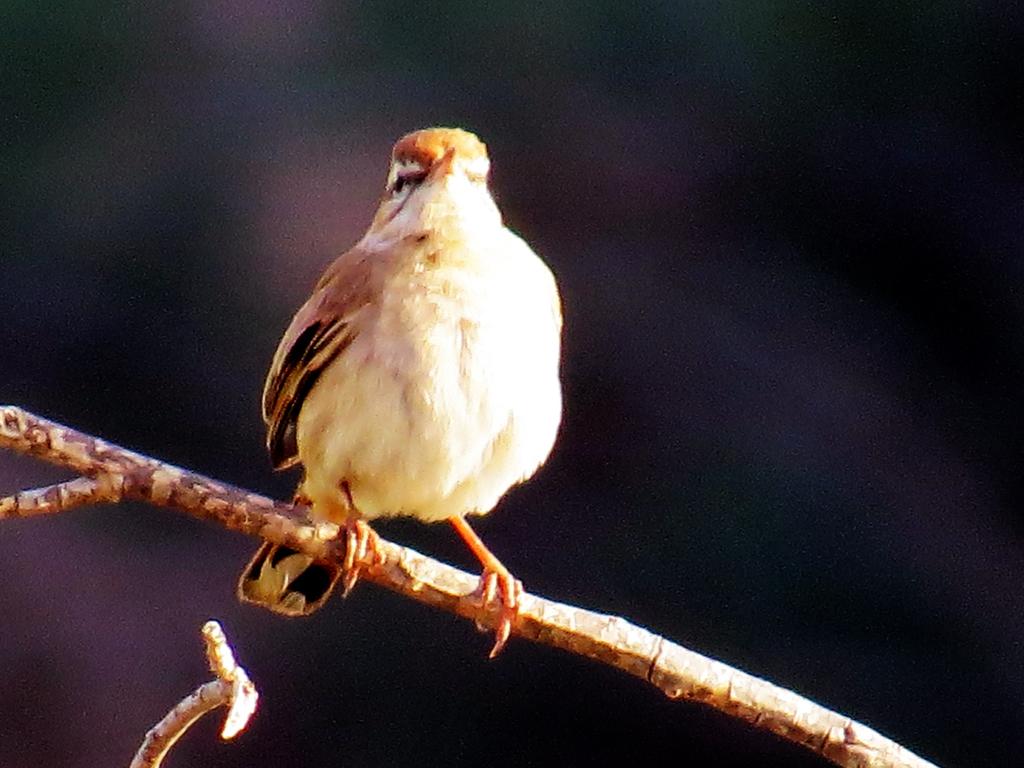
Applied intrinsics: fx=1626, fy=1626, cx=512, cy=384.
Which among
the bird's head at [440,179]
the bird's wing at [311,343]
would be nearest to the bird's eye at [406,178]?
the bird's head at [440,179]

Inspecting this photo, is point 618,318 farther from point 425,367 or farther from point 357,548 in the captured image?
point 357,548

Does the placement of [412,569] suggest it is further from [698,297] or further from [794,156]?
[794,156]

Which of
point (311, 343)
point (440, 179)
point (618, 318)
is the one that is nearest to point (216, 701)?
point (311, 343)

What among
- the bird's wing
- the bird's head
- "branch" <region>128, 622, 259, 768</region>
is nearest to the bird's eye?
the bird's head

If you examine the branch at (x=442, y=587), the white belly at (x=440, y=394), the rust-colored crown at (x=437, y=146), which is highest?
the rust-colored crown at (x=437, y=146)

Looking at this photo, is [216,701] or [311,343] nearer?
[216,701]

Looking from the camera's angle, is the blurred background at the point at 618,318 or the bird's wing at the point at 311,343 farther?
the blurred background at the point at 618,318

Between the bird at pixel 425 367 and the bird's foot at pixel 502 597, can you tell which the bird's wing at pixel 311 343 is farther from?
the bird's foot at pixel 502 597
